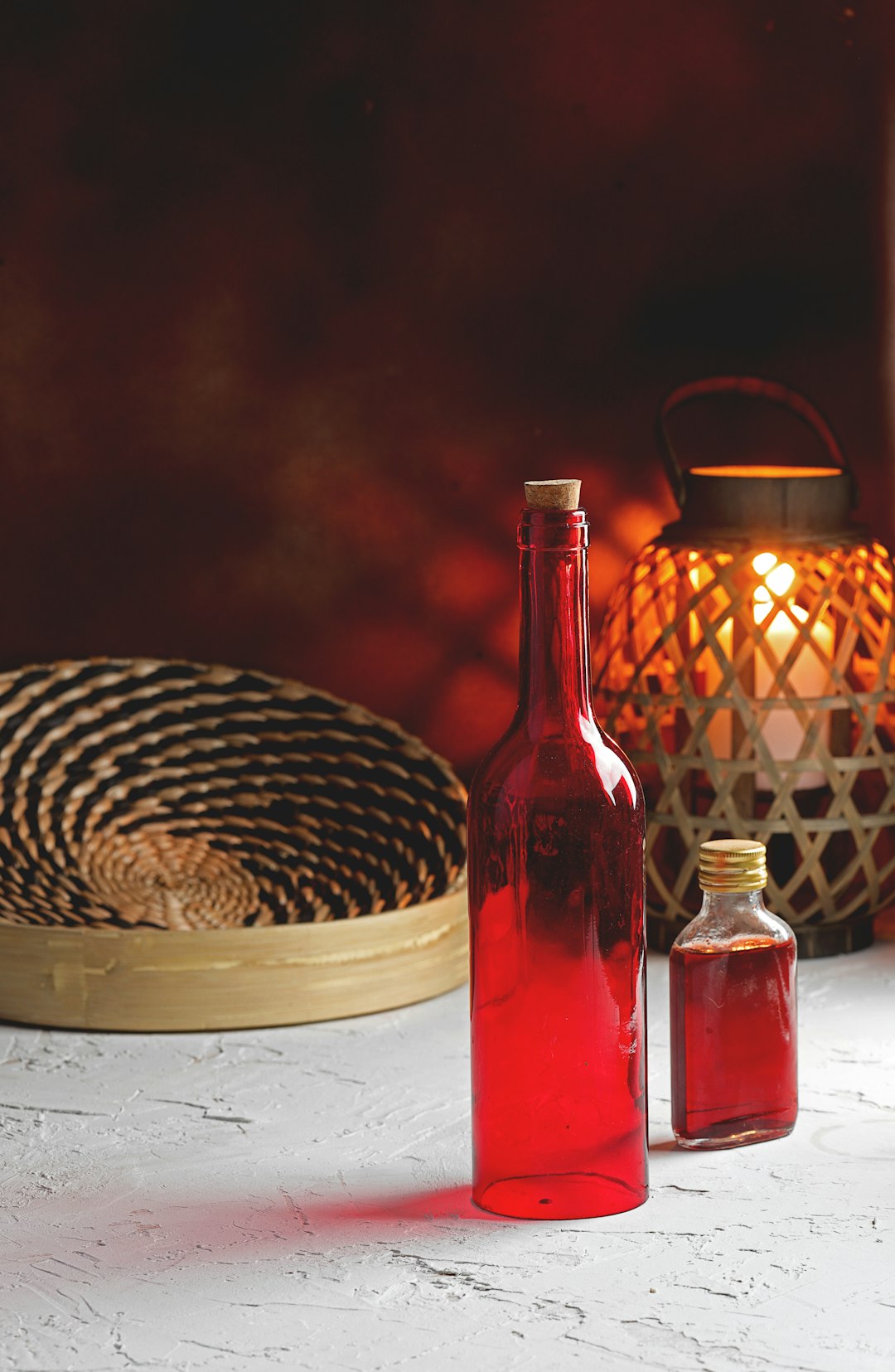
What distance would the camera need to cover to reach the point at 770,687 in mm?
1190

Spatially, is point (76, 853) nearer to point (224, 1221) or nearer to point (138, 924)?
point (138, 924)

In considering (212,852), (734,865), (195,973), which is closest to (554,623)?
(734,865)

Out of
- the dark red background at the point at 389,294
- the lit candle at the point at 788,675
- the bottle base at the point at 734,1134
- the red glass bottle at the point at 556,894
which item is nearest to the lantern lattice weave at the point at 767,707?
the lit candle at the point at 788,675

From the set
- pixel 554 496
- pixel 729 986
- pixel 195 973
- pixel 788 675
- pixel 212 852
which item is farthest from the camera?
pixel 212 852

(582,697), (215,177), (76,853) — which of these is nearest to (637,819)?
(582,697)

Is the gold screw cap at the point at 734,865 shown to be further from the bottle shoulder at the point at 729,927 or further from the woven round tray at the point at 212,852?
the woven round tray at the point at 212,852

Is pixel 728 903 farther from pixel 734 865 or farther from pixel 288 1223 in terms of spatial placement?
pixel 288 1223

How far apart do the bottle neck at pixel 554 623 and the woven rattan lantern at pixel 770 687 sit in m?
0.41

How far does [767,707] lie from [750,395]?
29 centimetres

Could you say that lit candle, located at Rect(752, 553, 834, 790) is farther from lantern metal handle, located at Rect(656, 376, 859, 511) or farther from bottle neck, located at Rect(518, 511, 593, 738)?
bottle neck, located at Rect(518, 511, 593, 738)

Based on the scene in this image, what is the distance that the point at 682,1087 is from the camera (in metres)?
0.87

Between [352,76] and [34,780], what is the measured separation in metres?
0.56

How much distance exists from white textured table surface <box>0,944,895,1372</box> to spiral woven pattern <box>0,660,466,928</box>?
0.66 feet

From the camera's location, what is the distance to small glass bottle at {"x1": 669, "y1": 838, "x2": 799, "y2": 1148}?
2.77 feet
